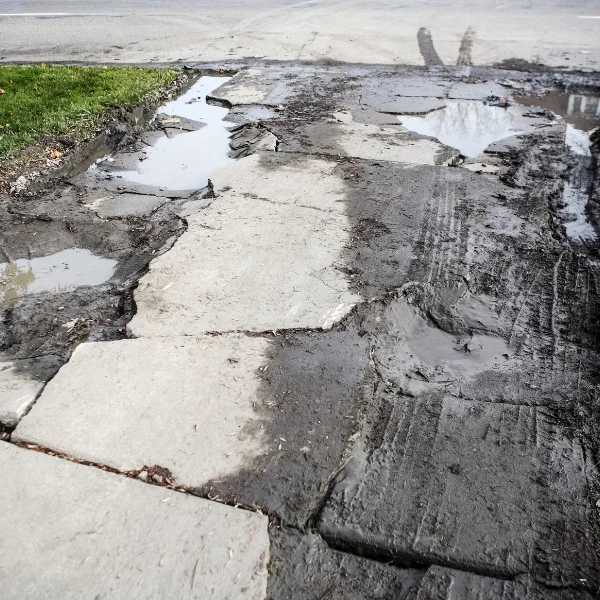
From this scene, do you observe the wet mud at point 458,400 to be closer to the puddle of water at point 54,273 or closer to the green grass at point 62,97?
the puddle of water at point 54,273

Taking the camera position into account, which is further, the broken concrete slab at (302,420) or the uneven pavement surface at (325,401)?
the broken concrete slab at (302,420)

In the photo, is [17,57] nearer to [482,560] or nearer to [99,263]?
[99,263]

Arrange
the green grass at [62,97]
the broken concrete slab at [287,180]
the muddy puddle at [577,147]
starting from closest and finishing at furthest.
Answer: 1. the muddy puddle at [577,147]
2. the broken concrete slab at [287,180]
3. the green grass at [62,97]

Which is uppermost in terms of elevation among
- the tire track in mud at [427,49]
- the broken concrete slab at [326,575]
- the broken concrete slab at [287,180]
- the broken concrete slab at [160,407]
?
the tire track in mud at [427,49]

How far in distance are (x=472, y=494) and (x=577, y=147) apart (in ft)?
16.0

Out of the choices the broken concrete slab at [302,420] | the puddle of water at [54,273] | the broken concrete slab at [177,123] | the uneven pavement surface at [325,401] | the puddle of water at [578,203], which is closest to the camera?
the uneven pavement surface at [325,401]

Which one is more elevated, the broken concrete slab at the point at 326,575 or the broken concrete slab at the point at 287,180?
the broken concrete slab at the point at 287,180

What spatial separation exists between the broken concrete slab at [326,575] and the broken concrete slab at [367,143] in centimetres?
413

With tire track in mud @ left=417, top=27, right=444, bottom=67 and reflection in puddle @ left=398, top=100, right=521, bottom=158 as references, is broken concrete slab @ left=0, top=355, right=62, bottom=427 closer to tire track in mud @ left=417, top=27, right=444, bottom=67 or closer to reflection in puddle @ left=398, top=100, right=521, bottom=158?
reflection in puddle @ left=398, top=100, right=521, bottom=158

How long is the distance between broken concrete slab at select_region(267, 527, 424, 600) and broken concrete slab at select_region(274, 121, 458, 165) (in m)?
4.13

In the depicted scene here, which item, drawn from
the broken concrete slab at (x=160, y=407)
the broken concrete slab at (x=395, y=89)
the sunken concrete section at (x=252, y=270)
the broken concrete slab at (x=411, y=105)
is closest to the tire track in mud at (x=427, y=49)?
the broken concrete slab at (x=395, y=89)

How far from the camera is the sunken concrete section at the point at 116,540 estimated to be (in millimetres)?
2143

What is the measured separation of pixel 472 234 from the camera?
4.47m

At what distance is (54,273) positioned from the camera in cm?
423
